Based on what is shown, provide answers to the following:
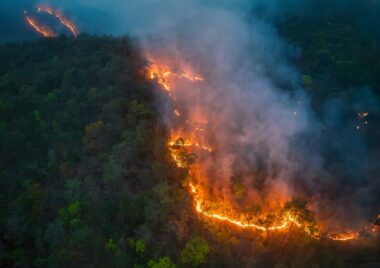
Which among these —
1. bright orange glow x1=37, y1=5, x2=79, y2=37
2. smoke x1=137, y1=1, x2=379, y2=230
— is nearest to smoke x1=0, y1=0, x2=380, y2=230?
smoke x1=137, y1=1, x2=379, y2=230

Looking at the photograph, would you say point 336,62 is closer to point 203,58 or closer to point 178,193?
point 203,58

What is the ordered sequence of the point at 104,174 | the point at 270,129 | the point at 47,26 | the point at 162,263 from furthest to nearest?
1. the point at 47,26
2. the point at 270,129
3. the point at 104,174
4. the point at 162,263

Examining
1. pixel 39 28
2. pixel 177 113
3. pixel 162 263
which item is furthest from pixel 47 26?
pixel 162 263

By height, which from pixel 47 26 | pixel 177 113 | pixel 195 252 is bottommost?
pixel 47 26

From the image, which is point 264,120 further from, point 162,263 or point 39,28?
point 39,28

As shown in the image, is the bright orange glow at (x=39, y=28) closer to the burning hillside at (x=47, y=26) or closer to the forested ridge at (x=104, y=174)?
the burning hillside at (x=47, y=26)

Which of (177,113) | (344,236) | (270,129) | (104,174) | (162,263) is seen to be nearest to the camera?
(162,263)

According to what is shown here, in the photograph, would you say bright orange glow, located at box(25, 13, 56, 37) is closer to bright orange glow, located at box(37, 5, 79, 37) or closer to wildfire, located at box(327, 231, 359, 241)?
bright orange glow, located at box(37, 5, 79, 37)
